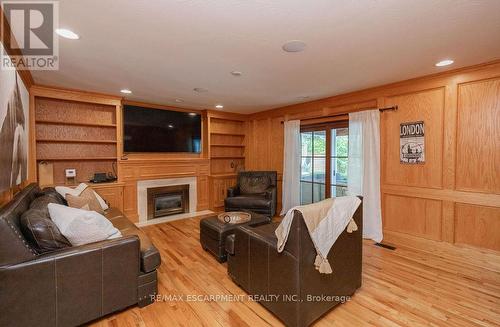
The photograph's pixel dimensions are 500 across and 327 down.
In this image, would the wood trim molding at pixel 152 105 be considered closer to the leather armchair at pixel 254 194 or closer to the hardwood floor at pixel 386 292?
the leather armchair at pixel 254 194

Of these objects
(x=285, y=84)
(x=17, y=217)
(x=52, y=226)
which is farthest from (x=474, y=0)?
(x=17, y=217)

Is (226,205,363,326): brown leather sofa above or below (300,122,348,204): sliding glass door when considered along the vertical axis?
below

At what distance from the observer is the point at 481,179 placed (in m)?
2.68

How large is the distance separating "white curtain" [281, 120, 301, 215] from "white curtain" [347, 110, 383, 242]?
1155 millimetres

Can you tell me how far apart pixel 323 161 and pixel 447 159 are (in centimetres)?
182

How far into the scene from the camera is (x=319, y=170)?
4430 mm

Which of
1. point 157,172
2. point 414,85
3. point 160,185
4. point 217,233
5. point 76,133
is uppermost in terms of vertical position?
point 414,85

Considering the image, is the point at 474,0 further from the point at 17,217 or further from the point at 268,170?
the point at 268,170

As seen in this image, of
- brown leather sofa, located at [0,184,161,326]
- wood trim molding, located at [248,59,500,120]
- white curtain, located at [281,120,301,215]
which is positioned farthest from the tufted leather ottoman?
wood trim molding, located at [248,59,500,120]

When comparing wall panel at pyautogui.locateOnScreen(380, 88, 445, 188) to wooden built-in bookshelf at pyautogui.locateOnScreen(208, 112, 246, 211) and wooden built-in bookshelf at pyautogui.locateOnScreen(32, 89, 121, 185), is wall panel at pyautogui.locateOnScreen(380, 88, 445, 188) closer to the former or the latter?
wooden built-in bookshelf at pyautogui.locateOnScreen(208, 112, 246, 211)

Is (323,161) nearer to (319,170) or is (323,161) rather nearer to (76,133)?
(319,170)

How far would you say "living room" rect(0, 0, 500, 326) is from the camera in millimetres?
1646

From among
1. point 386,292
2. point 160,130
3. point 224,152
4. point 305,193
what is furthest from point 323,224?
point 224,152

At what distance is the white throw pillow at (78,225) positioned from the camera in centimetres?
177
